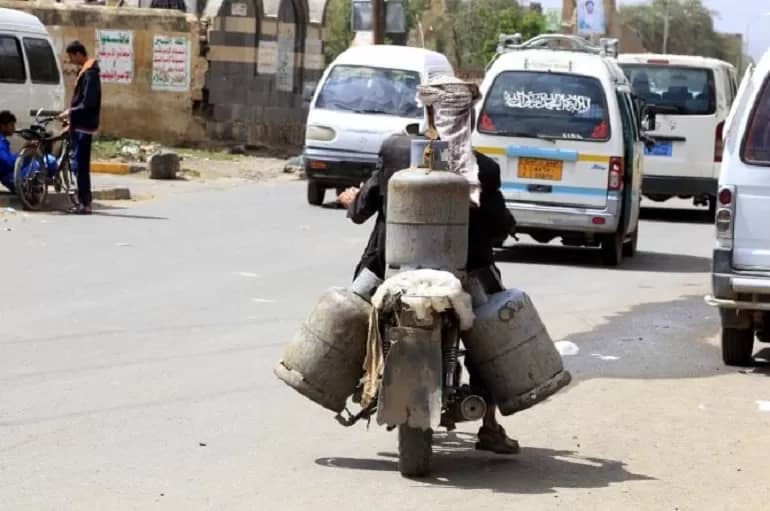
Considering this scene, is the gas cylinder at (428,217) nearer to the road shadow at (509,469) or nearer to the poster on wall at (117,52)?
the road shadow at (509,469)

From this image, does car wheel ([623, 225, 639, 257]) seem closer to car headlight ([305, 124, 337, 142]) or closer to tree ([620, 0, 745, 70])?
car headlight ([305, 124, 337, 142])

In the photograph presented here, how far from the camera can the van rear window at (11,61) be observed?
67.1 feet

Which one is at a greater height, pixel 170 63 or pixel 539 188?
pixel 170 63

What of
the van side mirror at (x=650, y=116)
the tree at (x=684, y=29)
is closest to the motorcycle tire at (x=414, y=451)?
the van side mirror at (x=650, y=116)

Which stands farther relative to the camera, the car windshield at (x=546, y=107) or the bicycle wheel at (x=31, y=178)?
the bicycle wheel at (x=31, y=178)

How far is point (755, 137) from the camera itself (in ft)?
33.7

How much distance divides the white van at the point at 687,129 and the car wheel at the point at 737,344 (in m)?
11.6

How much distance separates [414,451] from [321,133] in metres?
14.9

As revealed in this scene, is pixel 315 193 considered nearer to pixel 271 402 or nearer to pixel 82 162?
pixel 82 162

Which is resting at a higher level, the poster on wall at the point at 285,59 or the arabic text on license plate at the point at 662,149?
the poster on wall at the point at 285,59

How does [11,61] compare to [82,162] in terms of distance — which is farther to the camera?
[11,61]

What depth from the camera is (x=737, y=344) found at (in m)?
10.5

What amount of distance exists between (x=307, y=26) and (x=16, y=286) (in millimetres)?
21181

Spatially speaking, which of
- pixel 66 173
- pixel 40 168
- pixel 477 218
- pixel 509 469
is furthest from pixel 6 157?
pixel 509 469
